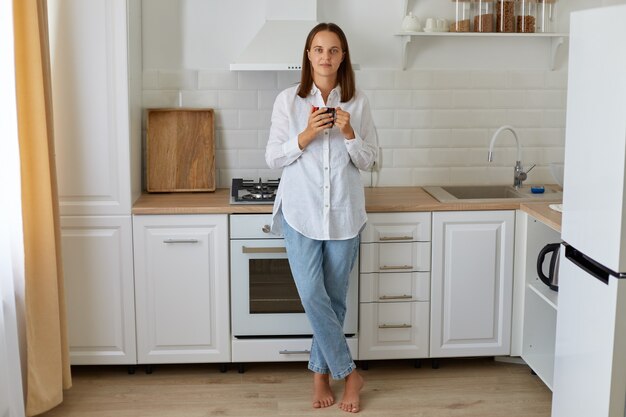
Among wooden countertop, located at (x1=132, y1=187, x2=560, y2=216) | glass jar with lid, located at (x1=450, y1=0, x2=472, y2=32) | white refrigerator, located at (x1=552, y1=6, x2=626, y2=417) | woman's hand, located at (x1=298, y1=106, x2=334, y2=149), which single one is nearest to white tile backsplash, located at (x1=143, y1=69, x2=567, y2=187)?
glass jar with lid, located at (x1=450, y1=0, x2=472, y2=32)

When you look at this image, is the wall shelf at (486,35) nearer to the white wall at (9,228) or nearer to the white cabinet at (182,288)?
the white cabinet at (182,288)

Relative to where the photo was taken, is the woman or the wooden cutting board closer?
the woman

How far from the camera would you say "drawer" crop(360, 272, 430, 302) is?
4.01 metres

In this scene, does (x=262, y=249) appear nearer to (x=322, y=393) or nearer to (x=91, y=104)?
(x=322, y=393)

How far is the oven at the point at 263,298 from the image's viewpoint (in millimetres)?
3916

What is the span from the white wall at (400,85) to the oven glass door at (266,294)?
0.63 metres

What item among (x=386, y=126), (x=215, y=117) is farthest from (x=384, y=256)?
(x=215, y=117)

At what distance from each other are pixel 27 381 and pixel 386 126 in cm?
211

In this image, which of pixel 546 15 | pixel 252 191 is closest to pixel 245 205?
pixel 252 191

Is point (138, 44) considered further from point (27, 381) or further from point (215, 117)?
point (27, 381)

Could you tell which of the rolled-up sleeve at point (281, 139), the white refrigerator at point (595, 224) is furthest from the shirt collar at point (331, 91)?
the white refrigerator at point (595, 224)

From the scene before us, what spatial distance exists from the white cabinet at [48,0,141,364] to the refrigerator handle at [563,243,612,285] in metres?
1.92

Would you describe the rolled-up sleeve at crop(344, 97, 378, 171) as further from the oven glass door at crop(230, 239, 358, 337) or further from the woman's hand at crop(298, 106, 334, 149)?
the oven glass door at crop(230, 239, 358, 337)

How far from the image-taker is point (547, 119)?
14.8ft
